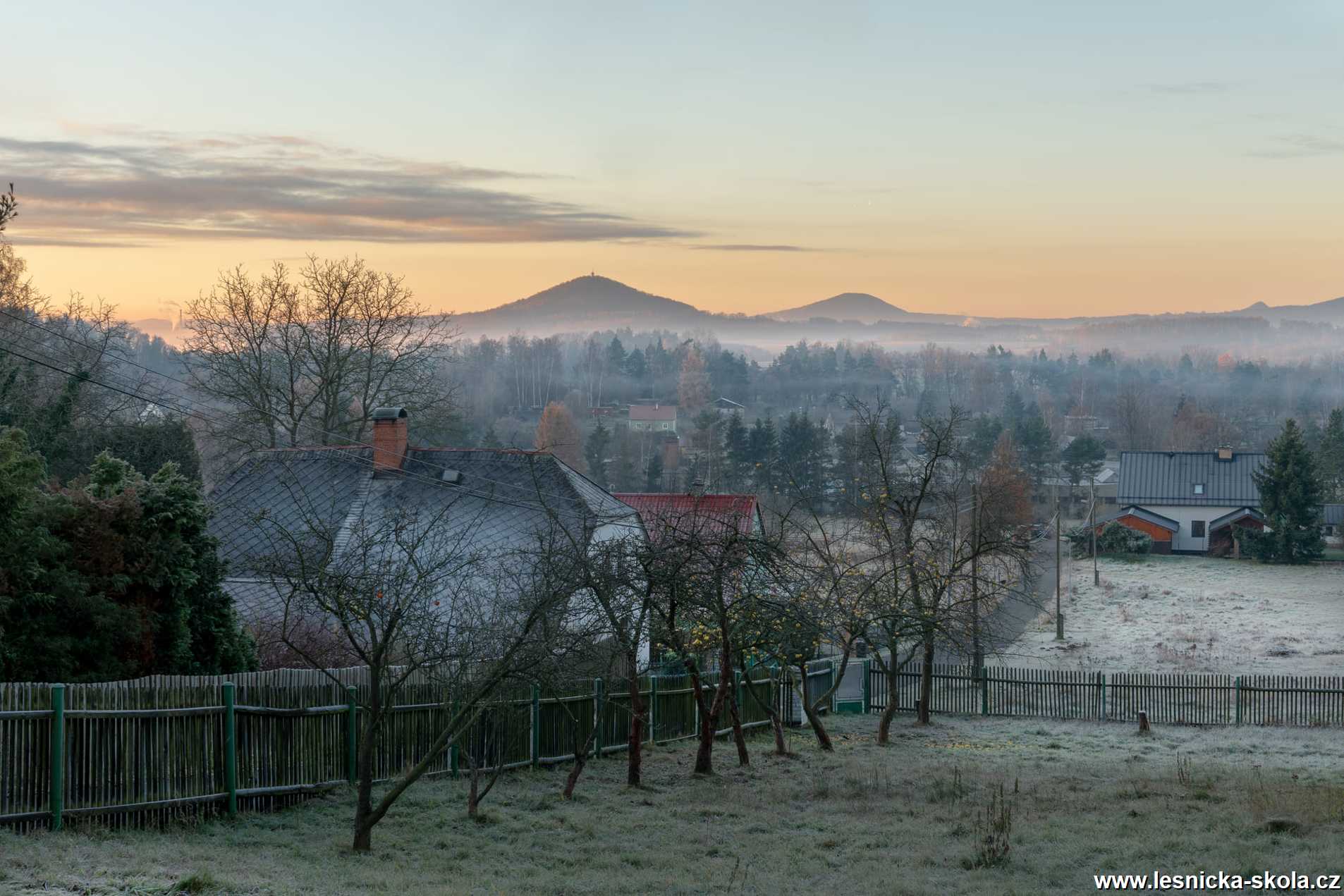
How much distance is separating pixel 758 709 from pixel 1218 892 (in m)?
14.9

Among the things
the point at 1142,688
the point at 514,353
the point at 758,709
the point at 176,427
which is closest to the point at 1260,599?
the point at 1142,688

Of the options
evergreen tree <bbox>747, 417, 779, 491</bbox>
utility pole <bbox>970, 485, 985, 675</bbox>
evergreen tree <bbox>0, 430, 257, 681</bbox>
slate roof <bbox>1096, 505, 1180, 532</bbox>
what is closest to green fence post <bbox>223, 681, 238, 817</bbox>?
evergreen tree <bbox>0, 430, 257, 681</bbox>

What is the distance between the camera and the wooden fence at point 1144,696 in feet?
85.1

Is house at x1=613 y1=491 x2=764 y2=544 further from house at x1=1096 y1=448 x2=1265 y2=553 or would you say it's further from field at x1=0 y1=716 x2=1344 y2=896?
house at x1=1096 y1=448 x2=1265 y2=553

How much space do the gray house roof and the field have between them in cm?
5862

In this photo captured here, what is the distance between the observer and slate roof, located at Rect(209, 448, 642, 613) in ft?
94.9

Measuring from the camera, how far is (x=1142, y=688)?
86.9 feet

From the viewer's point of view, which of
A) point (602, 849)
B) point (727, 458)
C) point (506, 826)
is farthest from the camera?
point (727, 458)

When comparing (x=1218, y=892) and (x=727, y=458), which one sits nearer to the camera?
(x=1218, y=892)

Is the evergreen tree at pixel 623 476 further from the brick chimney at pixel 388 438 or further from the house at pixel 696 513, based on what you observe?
the brick chimney at pixel 388 438

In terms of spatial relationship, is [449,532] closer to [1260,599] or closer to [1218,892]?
[1218,892]

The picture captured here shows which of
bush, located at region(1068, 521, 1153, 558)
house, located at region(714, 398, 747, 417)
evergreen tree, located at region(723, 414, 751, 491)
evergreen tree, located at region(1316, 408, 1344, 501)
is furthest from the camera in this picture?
house, located at region(714, 398, 747, 417)

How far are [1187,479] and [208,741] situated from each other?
71.9m

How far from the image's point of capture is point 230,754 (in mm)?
12773
